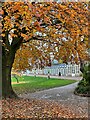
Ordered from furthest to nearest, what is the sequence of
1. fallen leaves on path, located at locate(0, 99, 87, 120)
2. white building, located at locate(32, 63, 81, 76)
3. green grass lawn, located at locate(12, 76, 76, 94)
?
white building, located at locate(32, 63, 81, 76)
green grass lawn, located at locate(12, 76, 76, 94)
fallen leaves on path, located at locate(0, 99, 87, 120)

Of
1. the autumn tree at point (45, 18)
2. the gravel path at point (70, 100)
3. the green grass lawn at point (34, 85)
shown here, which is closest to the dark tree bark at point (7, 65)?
the autumn tree at point (45, 18)

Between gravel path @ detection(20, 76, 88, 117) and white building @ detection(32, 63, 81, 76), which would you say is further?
white building @ detection(32, 63, 81, 76)

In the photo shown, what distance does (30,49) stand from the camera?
1334cm

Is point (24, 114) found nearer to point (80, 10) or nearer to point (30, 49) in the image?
point (80, 10)

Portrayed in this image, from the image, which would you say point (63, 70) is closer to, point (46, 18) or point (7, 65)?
point (7, 65)

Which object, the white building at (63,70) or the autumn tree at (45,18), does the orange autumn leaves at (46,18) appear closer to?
the autumn tree at (45,18)

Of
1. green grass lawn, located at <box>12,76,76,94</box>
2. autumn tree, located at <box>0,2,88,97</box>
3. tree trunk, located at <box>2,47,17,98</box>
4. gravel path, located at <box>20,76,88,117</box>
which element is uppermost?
autumn tree, located at <box>0,2,88,97</box>

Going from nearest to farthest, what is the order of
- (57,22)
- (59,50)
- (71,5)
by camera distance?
(71,5) < (57,22) < (59,50)

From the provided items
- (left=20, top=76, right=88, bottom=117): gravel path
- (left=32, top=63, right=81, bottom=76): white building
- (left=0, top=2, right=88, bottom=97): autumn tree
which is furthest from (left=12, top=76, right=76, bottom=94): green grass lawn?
(left=32, top=63, right=81, bottom=76): white building

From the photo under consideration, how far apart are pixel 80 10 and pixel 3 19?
7.61 feet

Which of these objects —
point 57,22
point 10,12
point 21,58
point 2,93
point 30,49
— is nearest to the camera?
point 10,12

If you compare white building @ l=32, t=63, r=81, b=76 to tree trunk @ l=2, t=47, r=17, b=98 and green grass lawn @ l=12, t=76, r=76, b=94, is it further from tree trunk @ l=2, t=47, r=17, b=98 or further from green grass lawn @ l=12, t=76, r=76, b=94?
tree trunk @ l=2, t=47, r=17, b=98

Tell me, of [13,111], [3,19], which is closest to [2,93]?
[13,111]

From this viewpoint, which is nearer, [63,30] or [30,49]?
[63,30]
